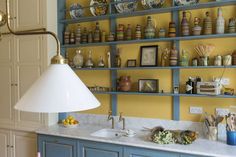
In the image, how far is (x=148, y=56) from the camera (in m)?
3.10

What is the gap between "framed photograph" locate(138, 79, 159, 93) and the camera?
302 cm

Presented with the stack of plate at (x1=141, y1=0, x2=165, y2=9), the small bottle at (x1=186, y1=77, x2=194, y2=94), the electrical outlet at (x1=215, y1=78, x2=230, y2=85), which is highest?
Result: the stack of plate at (x1=141, y1=0, x2=165, y2=9)

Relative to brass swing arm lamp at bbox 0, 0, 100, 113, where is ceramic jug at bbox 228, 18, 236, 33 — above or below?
above

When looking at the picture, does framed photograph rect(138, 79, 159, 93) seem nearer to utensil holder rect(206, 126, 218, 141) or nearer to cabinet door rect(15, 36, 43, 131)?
utensil holder rect(206, 126, 218, 141)

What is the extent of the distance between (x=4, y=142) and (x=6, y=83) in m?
0.84

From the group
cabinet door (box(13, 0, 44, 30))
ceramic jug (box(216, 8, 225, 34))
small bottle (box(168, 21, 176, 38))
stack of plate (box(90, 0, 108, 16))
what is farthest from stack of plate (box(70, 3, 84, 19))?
ceramic jug (box(216, 8, 225, 34))

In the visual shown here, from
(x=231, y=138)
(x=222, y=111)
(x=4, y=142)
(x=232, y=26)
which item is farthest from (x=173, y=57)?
(x=4, y=142)

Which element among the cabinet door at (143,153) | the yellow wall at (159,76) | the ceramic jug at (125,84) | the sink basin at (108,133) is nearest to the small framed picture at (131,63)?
the yellow wall at (159,76)

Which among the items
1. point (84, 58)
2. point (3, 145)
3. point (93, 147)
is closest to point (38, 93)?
point (93, 147)

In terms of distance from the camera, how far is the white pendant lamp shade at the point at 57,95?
912 millimetres

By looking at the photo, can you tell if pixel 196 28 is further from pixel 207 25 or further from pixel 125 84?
pixel 125 84

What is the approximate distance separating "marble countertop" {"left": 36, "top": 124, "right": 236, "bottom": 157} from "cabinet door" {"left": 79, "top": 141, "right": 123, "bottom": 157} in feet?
0.21

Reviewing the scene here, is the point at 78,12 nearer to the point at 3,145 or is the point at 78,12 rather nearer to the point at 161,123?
the point at 161,123

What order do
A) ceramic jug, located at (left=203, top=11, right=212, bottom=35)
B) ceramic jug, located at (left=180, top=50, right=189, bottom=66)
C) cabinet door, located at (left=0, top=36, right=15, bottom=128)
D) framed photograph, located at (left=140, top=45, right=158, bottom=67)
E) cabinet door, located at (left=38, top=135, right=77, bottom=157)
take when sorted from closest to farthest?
ceramic jug, located at (left=203, top=11, right=212, bottom=35)
ceramic jug, located at (left=180, top=50, right=189, bottom=66)
cabinet door, located at (left=38, top=135, right=77, bottom=157)
framed photograph, located at (left=140, top=45, right=158, bottom=67)
cabinet door, located at (left=0, top=36, right=15, bottom=128)
